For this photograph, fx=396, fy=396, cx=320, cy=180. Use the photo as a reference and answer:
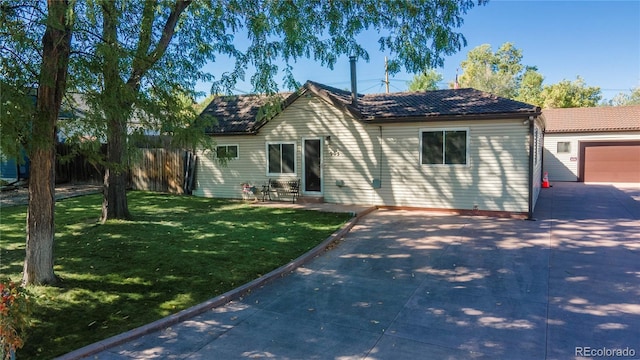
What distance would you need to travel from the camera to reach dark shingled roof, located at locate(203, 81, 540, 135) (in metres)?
11.2

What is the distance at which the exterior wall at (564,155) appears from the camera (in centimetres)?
2188

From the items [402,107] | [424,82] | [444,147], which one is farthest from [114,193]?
[424,82]

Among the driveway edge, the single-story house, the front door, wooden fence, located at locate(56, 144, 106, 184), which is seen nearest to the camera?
the driveway edge

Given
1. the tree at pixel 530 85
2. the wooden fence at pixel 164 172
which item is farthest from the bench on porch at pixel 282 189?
the tree at pixel 530 85

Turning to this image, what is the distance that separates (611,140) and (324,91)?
17.6 metres

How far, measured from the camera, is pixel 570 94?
130 ft

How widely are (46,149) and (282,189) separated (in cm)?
977

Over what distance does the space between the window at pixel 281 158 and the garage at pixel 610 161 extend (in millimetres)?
17357

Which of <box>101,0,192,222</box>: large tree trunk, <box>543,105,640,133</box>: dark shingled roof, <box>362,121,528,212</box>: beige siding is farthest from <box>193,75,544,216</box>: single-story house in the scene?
<box>543,105,640,133</box>: dark shingled roof

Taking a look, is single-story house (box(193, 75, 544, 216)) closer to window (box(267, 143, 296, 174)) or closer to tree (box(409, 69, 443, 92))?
window (box(267, 143, 296, 174))

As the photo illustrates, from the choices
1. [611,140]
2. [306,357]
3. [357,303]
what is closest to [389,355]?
[306,357]

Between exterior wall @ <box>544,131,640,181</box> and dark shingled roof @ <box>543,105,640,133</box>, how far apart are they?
0.33 meters

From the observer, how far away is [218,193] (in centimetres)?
1573

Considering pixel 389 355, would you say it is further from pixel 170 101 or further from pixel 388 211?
pixel 388 211
